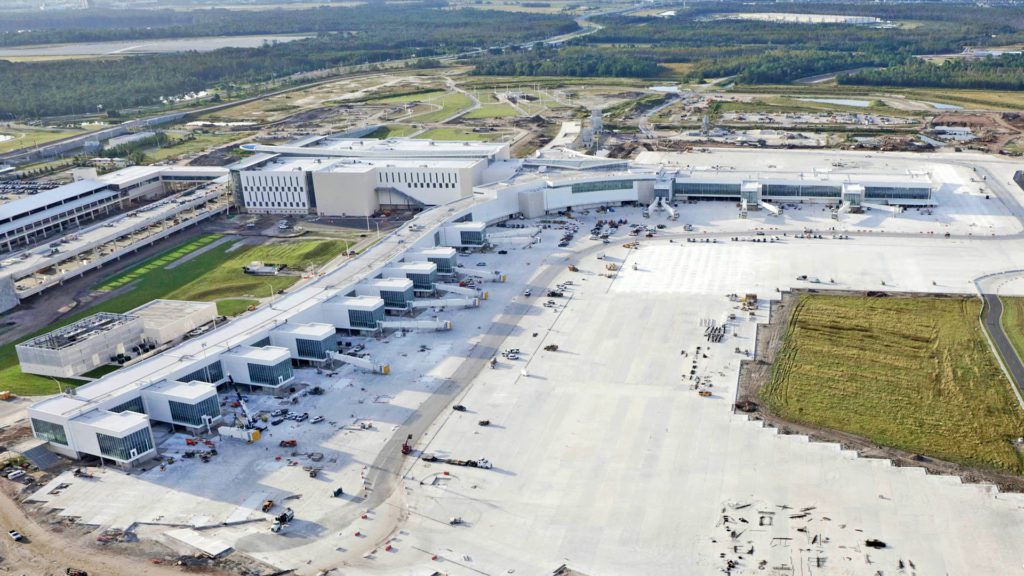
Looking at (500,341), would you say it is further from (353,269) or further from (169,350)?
(169,350)

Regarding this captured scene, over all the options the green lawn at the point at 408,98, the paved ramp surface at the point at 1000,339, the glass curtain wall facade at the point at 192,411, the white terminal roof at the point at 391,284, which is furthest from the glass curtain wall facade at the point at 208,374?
the green lawn at the point at 408,98

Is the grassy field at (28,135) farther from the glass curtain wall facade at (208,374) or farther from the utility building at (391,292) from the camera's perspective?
the glass curtain wall facade at (208,374)

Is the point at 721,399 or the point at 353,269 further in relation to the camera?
the point at 353,269

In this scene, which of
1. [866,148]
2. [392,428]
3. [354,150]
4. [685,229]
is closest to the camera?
[392,428]

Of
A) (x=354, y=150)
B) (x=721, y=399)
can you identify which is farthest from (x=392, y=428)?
(x=354, y=150)

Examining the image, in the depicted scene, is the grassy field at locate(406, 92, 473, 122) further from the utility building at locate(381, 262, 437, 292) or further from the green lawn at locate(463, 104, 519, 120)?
the utility building at locate(381, 262, 437, 292)

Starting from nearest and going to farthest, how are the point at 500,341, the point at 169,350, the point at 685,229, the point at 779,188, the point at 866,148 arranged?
1. the point at 169,350
2. the point at 500,341
3. the point at 685,229
4. the point at 779,188
5. the point at 866,148

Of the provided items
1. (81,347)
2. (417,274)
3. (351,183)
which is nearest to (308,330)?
(417,274)
